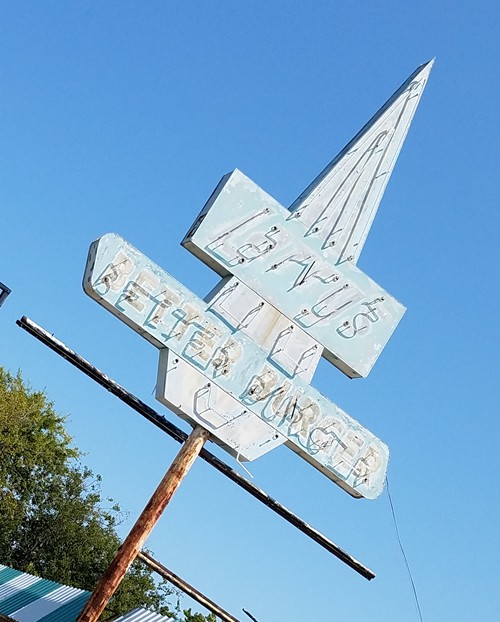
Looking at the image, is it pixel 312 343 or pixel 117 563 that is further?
pixel 312 343

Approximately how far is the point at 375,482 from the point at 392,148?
4671mm

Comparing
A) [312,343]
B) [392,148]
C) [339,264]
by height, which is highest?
[392,148]

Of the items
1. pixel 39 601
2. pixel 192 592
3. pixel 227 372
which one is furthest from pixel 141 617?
A: pixel 227 372

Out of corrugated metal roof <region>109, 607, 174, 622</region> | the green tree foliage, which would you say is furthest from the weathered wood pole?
the green tree foliage

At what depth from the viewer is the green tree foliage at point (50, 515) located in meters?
41.7

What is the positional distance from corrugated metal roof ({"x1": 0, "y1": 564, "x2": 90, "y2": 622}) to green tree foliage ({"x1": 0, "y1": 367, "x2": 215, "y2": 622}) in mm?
16515

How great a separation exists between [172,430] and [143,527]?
127 cm

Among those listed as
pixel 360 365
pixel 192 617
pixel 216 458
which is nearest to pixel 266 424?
pixel 216 458

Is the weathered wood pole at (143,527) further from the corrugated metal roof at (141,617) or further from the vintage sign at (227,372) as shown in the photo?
the corrugated metal roof at (141,617)

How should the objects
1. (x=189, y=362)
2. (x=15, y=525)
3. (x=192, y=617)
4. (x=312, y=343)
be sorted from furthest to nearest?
(x=15, y=525)
(x=192, y=617)
(x=312, y=343)
(x=189, y=362)

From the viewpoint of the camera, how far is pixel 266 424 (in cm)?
1354

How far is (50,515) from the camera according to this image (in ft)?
143

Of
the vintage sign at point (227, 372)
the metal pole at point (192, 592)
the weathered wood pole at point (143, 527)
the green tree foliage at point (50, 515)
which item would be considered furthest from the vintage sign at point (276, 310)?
the green tree foliage at point (50, 515)

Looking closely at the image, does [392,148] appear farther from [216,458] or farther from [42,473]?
[42,473]
